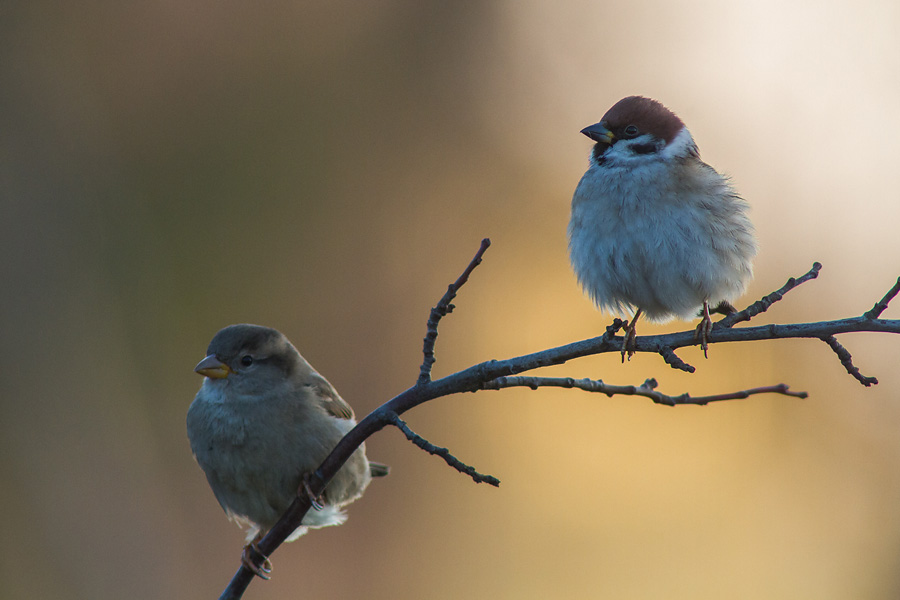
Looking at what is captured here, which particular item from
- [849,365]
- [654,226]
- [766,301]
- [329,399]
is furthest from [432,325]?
[329,399]

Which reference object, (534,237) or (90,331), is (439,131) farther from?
(90,331)

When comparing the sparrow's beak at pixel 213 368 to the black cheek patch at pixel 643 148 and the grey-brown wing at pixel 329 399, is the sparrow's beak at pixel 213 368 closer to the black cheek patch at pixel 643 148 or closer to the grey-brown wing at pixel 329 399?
the grey-brown wing at pixel 329 399

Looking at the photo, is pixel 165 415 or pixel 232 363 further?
pixel 165 415

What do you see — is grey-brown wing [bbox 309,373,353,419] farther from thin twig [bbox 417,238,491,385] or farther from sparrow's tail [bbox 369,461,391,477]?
thin twig [bbox 417,238,491,385]

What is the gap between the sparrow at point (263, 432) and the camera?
352 cm

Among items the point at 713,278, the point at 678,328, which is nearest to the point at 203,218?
the point at 678,328

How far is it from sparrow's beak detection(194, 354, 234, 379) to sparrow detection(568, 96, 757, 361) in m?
1.66

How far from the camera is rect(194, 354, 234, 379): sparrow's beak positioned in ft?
11.8

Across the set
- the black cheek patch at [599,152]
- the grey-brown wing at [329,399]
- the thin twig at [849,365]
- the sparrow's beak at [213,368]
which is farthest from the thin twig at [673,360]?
the sparrow's beak at [213,368]

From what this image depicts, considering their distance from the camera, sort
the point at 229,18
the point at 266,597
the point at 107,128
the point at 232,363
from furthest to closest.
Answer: the point at 229,18 → the point at 107,128 → the point at 266,597 → the point at 232,363

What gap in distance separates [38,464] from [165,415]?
114 centimetres

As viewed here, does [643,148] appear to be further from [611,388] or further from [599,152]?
[611,388]

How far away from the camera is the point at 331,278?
8.58 meters

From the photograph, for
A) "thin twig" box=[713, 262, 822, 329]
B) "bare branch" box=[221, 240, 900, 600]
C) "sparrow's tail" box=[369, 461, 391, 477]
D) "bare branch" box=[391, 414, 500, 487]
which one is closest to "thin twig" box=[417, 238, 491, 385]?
"bare branch" box=[221, 240, 900, 600]
